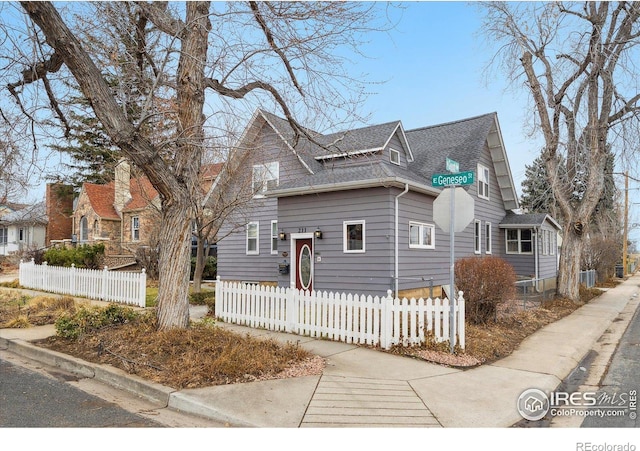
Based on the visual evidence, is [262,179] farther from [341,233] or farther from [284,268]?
[341,233]

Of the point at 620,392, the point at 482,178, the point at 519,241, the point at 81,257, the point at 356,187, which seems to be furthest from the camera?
the point at 81,257

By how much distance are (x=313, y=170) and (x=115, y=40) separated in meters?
8.69

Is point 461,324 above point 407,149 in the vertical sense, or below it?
below

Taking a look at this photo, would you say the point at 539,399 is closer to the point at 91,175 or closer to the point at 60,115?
the point at 60,115

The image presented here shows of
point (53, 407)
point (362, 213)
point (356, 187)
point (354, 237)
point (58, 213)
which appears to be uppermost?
point (58, 213)

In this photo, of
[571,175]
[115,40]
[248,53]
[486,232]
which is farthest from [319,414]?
[486,232]

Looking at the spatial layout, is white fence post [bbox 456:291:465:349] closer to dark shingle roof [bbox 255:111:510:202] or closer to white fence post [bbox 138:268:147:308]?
dark shingle roof [bbox 255:111:510:202]

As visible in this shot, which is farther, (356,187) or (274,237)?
(274,237)

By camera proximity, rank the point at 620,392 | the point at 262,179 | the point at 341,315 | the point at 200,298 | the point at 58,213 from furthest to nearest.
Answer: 1. the point at 58,213
2. the point at 262,179
3. the point at 200,298
4. the point at 341,315
5. the point at 620,392

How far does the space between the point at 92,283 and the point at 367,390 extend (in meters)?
12.0

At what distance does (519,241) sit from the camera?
69.1ft

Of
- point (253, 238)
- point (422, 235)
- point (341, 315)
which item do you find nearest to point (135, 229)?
point (253, 238)

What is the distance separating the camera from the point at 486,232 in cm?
1961

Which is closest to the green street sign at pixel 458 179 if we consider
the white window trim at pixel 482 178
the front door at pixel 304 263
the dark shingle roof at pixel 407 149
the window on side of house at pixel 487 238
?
the dark shingle roof at pixel 407 149
